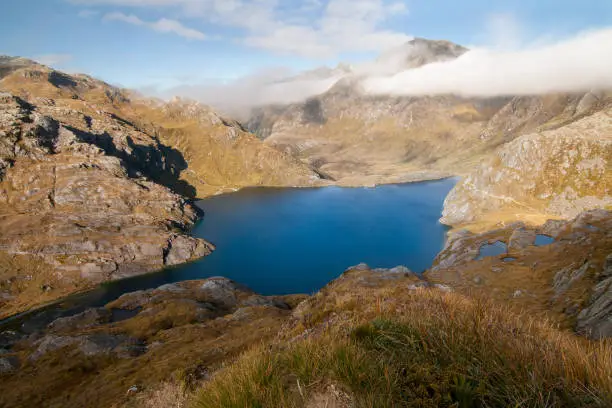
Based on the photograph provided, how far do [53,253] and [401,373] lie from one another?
135 m

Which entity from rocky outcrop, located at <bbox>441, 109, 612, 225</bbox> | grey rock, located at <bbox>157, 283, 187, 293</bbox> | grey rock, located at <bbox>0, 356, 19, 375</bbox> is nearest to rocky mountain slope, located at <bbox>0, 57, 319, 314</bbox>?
grey rock, located at <bbox>157, 283, 187, 293</bbox>

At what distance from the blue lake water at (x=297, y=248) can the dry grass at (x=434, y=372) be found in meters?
86.1

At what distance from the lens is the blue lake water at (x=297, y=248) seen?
105m

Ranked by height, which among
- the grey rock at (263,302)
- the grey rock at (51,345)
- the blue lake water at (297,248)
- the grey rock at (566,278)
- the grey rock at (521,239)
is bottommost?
the blue lake water at (297,248)

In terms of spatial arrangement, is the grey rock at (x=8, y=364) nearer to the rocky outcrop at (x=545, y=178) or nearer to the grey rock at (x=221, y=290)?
the grey rock at (x=221, y=290)

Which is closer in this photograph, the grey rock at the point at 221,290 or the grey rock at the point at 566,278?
the grey rock at the point at 566,278

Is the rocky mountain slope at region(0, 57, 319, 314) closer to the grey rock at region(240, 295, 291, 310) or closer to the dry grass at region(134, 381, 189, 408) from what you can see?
the grey rock at region(240, 295, 291, 310)

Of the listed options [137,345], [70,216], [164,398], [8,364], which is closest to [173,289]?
[8,364]

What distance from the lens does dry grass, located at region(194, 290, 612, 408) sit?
11.0ft

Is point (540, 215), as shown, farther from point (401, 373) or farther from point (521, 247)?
point (401, 373)

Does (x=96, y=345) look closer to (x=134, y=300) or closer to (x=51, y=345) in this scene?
(x=51, y=345)

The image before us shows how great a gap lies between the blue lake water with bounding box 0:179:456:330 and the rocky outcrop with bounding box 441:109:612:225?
21299 mm

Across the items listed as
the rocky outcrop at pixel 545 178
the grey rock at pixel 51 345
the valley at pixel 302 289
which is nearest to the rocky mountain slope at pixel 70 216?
the valley at pixel 302 289

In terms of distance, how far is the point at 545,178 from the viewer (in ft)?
474
